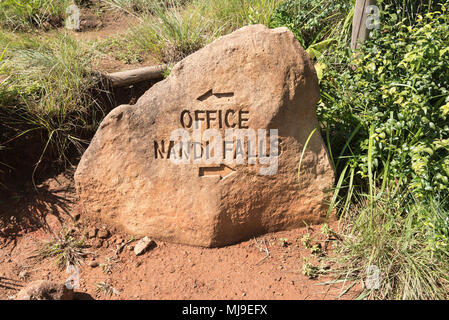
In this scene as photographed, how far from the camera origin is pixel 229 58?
2869mm

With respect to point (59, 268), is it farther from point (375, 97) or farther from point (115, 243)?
point (375, 97)

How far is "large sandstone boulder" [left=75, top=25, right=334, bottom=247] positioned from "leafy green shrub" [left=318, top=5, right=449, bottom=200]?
42 cm

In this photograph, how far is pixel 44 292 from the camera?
2482 mm

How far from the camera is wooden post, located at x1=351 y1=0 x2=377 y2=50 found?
3666mm

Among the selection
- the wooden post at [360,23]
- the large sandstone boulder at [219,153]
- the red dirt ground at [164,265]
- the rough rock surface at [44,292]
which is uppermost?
the wooden post at [360,23]

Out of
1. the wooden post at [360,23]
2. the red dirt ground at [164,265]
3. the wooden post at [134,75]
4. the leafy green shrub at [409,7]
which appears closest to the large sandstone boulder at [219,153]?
the red dirt ground at [164,265]

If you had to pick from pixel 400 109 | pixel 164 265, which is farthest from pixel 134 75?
pixel 400 109

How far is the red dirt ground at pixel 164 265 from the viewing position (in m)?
2.79

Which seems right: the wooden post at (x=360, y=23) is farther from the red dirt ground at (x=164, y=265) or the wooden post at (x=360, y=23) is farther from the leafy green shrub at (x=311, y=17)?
the red dirt ground at (x=164, y=265)

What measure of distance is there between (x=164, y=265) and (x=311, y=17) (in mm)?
2964

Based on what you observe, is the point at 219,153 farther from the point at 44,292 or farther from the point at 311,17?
the point at 311,17

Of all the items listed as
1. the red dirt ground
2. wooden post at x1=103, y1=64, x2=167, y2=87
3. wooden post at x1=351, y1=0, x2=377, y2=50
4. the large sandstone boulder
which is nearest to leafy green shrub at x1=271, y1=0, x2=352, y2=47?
wooden post at x1=351, y1=0, x2=377, y2=50

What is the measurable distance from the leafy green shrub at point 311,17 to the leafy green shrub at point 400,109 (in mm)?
838

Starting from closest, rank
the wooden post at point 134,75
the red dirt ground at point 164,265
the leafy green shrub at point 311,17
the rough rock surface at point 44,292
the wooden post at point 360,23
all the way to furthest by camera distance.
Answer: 1. the rough rock surface at point 44,292
2. the red dirt ground at point 164,265
3. the wooden post at point 360,23
4. the wooden post at point 134,75
5. the leafy green shrub at point 311,17
